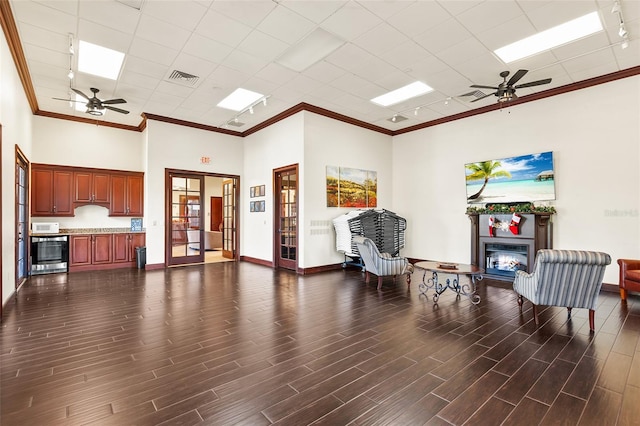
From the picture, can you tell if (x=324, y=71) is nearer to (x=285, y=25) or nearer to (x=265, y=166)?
(x=285, y=25)

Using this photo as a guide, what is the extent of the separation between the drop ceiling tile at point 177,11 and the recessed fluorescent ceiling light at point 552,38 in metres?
4.31

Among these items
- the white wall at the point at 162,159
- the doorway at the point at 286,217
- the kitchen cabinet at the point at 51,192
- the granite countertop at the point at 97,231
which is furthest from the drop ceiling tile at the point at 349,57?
the kitchen cabinet at the point at 51,192

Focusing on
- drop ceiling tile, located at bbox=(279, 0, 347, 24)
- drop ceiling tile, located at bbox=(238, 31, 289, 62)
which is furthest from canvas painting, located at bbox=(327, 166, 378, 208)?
drop ceiling tile, located at bbox=(279, 0, 347, 24)

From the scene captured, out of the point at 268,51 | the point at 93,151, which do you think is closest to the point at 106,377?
the point at 268,51

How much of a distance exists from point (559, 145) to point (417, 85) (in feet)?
9.86

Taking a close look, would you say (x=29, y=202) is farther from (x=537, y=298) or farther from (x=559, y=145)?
(x=559, y=145)

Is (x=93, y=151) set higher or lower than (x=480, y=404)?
higher

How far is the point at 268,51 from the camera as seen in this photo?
470cm

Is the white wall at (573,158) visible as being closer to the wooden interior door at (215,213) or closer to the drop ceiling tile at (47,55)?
the drop ceiling tile at (47,55)

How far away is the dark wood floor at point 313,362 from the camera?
81.0 inches

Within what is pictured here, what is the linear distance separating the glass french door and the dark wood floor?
3132 mm

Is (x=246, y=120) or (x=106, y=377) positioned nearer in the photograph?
(x=106, y=377)

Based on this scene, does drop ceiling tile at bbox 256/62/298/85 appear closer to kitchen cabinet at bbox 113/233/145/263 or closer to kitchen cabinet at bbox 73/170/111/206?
kitchen cabinet at bbox 73/170/111/206

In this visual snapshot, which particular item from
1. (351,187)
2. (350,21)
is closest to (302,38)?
(350,21)
